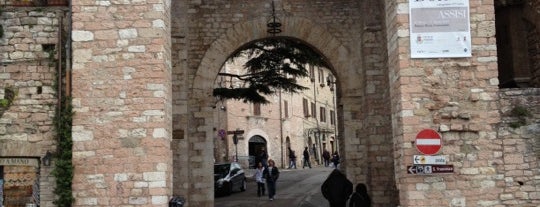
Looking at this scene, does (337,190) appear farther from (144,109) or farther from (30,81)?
A: (30,81)

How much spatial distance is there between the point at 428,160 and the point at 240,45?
594 centimetres

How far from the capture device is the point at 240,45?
41.9 feet

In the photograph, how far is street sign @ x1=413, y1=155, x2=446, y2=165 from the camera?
25.9 feet

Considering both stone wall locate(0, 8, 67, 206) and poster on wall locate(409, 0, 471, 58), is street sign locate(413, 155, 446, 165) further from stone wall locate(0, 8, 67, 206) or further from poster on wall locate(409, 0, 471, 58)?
stone wall locate(0, 8, 67, 206)

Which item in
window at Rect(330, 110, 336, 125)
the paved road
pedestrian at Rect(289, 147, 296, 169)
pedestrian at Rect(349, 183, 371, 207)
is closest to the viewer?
pedestrian at Rect(349, 183, 371, 207)

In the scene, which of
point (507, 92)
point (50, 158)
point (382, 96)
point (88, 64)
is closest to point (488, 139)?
point (507, 92)

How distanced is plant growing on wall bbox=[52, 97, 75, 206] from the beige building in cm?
1848

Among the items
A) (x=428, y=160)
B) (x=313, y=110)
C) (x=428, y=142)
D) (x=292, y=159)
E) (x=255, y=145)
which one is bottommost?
(x=292, y=159)

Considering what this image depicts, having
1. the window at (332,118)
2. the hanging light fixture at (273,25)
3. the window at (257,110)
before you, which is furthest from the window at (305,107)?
the hanging light fixture at (273,25)

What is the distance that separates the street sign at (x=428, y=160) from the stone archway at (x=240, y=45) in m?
4.65

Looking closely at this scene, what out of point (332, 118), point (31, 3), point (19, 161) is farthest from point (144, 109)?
point (332, 118)

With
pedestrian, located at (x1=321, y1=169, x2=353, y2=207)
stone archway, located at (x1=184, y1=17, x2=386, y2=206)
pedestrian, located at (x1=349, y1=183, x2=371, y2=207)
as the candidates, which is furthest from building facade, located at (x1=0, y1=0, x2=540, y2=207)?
stone archway, located at (x1=184, y1=17, x2=386, y2=206)

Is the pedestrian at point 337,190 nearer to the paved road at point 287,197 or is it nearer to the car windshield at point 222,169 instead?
the paved road at point 287,197

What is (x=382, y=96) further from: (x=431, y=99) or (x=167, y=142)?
(x=167, y=142)
